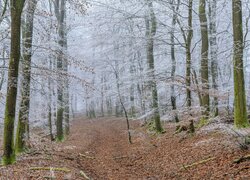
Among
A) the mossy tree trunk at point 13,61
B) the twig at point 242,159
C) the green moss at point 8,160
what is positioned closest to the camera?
the twig at point 242,159

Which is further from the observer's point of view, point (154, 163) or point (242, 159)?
point (154, 163)

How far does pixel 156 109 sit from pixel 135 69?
8006 millimetres

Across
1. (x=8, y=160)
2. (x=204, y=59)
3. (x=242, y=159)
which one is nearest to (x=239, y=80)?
(x=242, y=159)

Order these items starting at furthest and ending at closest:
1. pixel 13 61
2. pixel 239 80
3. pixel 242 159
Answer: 1. pixel 239 80
2. pixel 13 61
3. pixel 242 159

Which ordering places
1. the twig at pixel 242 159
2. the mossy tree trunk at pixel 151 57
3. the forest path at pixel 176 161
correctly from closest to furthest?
the twig at pixel 242 159 < the forest path at pixel 176 161 < the mossy tree trunk at pixel 151 57

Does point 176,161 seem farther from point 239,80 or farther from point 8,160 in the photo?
point 8,160

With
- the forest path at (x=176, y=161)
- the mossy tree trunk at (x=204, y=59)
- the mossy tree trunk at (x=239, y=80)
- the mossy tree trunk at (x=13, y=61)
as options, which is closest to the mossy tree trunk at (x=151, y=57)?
the mossy tree trunk at (x=204, y=59)

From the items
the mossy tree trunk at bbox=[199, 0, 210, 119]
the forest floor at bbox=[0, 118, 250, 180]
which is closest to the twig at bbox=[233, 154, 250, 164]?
the forest floor at bbox=[0, 118, 250, 180]

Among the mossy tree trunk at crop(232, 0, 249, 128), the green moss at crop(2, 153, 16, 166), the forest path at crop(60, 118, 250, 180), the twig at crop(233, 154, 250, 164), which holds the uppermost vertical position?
the mossy tree trunk at crop(232, 0, 249, 128)

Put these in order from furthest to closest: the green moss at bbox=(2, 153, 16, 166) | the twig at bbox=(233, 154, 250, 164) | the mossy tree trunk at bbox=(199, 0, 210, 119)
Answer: the mossy tree trunk at bbox=(199, 0, 210, 119) < the green moss at bbox=(2, 153, 16, 166) < the twig at bbox=(233, 154, 250, 164)

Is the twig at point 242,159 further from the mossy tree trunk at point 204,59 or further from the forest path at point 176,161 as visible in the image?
the mossy tree trunk at point 204,59

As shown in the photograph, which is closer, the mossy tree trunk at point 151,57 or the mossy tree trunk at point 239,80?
the mossy tree trunk at point 239,80

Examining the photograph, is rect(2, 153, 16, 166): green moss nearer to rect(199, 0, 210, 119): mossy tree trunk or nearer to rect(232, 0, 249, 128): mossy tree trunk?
rect(232, 0, 249, 128): mossy tree trunk

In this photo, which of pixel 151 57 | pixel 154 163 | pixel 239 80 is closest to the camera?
pixel 239 80
